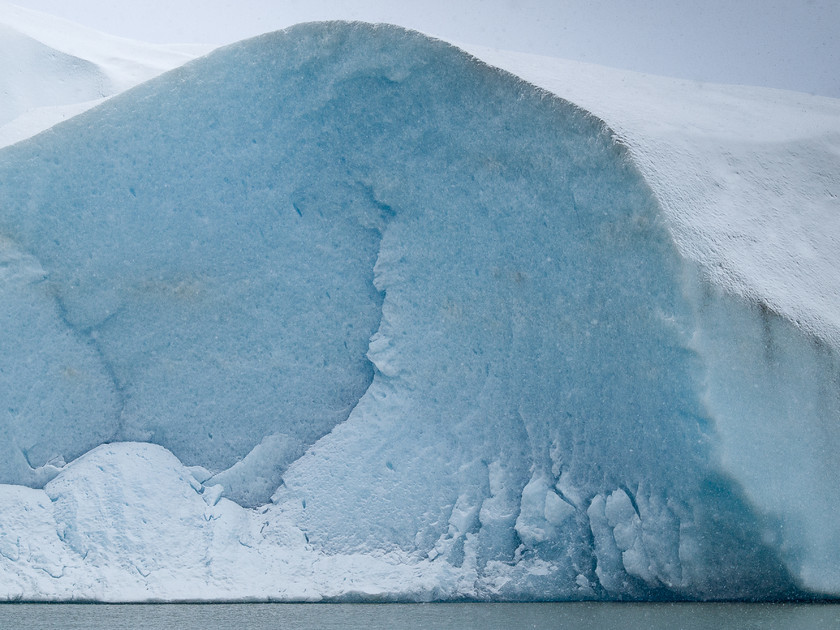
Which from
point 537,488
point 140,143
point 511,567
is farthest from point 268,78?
point 511,567

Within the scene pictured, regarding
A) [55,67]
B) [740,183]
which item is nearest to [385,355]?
[740,183]

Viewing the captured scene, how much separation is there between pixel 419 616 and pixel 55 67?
7.76 feet

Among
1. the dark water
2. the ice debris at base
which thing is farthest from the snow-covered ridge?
the dark water

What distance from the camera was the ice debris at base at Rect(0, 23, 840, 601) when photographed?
1537 millimetres

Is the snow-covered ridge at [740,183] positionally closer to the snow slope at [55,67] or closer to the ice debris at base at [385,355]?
the ice debris at base at [385,355]

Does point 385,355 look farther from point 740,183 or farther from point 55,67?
point 55,67

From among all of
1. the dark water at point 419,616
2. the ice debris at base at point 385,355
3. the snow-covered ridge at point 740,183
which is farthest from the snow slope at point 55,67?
the snow-covered ridge at point 740,183

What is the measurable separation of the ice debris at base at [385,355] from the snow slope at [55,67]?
513mm

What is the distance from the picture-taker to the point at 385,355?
182cm

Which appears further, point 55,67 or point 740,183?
point 55,67

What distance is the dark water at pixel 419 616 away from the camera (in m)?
1.37

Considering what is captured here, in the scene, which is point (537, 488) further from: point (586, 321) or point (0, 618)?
point (0, 618)

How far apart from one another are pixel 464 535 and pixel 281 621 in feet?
1.47

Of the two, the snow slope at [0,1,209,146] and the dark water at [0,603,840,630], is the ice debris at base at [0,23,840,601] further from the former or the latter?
the snow slope at [0,1,209,146]
